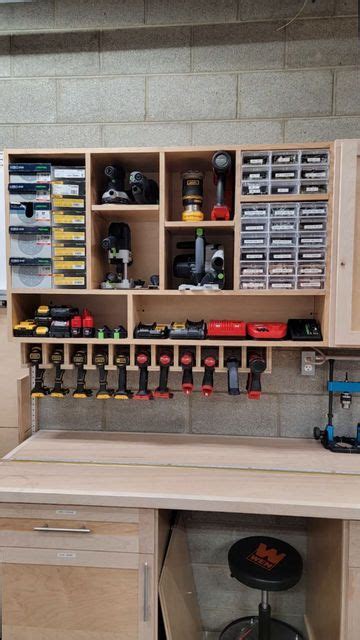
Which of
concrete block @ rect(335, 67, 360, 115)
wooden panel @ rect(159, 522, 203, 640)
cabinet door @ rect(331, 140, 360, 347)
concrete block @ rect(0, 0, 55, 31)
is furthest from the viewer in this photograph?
concrete block @ rect(0, 0, 55, 31)

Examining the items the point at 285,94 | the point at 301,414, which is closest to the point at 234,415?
the point at 301,414

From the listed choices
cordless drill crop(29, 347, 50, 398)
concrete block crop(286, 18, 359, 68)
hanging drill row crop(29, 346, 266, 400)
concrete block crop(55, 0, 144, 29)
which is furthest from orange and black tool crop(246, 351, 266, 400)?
concrete block crop(55, 0, 144, 29)

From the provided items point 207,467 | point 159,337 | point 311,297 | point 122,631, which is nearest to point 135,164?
point 159,337

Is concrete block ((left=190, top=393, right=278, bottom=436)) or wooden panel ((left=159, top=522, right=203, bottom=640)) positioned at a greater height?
concrete block ((left=190, top=393, right=278, bottom=436))

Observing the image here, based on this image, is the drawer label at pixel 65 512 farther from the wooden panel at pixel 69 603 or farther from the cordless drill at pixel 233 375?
the cordless drill at pixel 233 375

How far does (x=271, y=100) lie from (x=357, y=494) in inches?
65.7

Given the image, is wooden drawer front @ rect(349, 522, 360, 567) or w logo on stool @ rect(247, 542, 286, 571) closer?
wooden drawer front @ rect(349, 522, 360, 567)

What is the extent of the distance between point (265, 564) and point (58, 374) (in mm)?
1133

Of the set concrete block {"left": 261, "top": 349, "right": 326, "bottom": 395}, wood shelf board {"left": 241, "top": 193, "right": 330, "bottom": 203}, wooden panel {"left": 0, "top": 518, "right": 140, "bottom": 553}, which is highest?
wood shelf board {"left": 241, "top": 193, "right": 330, "bottom": 203}

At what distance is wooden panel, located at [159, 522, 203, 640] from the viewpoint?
55.5 inches

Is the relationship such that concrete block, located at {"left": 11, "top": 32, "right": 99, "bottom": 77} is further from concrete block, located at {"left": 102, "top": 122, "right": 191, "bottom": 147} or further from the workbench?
the workbench

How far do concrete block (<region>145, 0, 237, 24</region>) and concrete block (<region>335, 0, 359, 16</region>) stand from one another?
453mm

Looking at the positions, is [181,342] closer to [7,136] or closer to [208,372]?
[208,372]

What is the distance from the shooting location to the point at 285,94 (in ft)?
6.12
